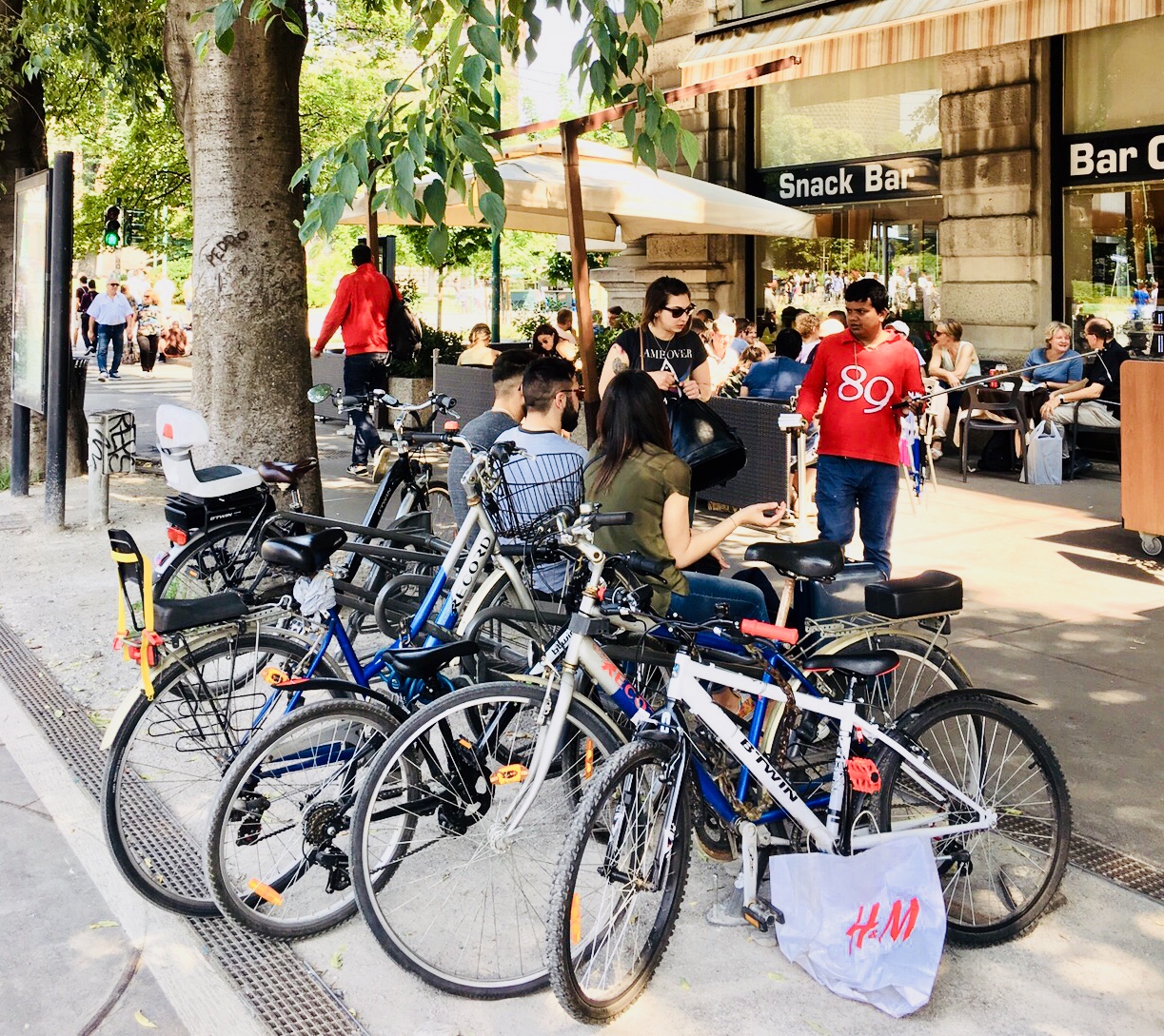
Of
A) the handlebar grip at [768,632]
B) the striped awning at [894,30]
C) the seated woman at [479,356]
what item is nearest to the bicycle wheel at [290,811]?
the handlebar grip at [768,632]

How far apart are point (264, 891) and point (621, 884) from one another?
108cm

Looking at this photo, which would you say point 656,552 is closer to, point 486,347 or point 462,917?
point 462,917

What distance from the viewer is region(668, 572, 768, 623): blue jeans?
4852mm

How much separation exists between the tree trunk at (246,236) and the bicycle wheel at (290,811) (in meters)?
4.61

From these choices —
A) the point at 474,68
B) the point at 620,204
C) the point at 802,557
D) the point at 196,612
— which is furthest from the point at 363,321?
the point at 802,557

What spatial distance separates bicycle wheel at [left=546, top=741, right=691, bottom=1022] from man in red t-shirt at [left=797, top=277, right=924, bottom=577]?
10.6 feet

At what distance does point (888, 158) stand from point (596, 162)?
4123 millimetres

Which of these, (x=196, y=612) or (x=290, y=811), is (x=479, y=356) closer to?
(x=196, y=612)

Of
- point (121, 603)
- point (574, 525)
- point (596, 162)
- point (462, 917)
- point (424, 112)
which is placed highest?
point (596, 162)

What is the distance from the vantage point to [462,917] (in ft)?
12.8

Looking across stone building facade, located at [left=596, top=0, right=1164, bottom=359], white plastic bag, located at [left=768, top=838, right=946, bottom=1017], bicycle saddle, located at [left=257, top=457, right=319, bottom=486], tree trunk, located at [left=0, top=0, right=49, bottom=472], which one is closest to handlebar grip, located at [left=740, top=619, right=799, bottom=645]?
white plastic bag, located at [left=768, top=838, right=946, bottom=1017]

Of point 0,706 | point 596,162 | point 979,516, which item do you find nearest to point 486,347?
point 596,162

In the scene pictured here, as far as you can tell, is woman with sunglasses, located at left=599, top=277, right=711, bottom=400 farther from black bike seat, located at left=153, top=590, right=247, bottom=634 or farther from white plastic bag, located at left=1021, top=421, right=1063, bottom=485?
white plastic bag, located at left=1021, top=421, right=1063, bottom=485

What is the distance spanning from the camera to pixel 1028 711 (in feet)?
18.7
